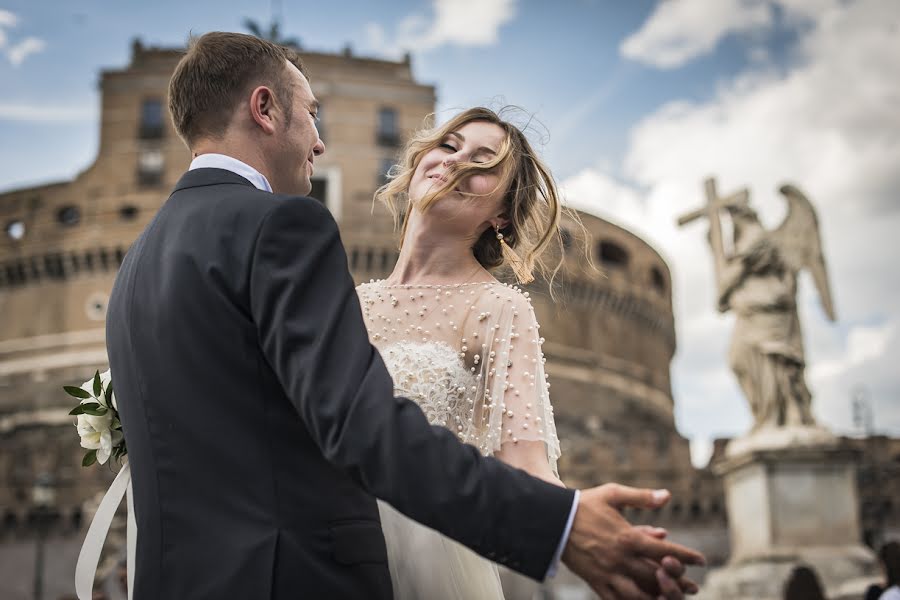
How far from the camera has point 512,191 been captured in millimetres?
2252

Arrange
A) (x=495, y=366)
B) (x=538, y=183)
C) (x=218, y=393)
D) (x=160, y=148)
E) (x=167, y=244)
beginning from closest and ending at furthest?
(x=218, y=393) < (x=167, y=244) < (x=495, y=366) < (x=538, y=183) < (x=160, y=148)

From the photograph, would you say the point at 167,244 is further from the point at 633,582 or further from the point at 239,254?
the point at 633,582

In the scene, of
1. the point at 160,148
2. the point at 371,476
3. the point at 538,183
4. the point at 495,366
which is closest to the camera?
the point at 371,476

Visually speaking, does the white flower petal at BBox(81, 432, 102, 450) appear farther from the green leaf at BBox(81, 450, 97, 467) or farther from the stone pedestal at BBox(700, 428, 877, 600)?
the stone pedestal at BBox(700, 428, 877, 600)

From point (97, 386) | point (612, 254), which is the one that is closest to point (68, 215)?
point (612, 254)

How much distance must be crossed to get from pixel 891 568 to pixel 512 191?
133 inches

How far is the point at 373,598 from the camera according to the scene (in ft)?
5.08

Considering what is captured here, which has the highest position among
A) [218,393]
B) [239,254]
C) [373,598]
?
[239,254]

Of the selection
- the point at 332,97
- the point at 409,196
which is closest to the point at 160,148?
Result: the point at 332,97

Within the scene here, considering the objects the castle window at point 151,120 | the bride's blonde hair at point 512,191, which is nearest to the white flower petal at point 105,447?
the bride's blonde hair at point 512,191

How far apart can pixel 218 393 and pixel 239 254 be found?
0.21 m

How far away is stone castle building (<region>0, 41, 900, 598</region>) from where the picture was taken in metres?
30.7

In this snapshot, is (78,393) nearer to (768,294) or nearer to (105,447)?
(105,447)

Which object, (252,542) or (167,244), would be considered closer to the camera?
(252,542)
